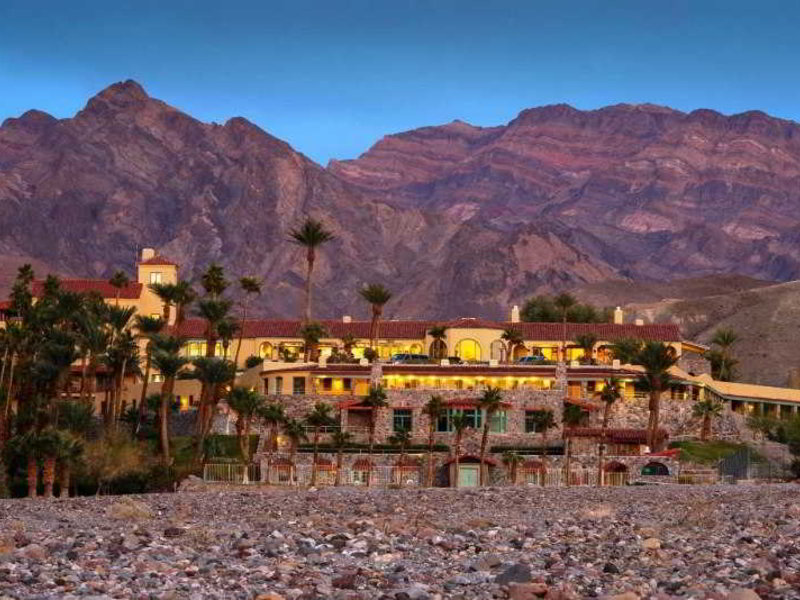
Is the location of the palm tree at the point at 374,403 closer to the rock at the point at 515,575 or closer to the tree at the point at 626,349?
A: the tree at the point at 626,349

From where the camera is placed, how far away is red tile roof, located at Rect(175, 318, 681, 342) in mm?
138125

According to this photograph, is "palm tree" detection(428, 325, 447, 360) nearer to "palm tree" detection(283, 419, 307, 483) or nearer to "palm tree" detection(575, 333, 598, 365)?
"palm tree" detection(575, 333, 598, 365)

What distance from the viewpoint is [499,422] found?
107 meters

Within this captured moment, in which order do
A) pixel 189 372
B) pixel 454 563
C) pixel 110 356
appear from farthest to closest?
pixel 189 372, pixel 110 356, pixel 454 563

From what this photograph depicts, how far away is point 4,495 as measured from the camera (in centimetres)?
6975

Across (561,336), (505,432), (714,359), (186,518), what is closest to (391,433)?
(505,432)

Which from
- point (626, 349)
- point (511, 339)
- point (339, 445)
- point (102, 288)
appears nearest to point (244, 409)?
point (339, 445)

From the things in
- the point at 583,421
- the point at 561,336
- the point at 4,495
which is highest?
the point at 561,336

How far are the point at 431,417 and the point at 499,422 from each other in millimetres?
8564

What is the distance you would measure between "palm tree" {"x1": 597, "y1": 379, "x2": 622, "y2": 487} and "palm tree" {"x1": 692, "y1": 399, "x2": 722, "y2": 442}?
580 centimetres

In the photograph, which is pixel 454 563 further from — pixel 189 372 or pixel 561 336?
pixel 561 336

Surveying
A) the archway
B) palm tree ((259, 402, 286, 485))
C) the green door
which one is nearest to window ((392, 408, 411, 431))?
palm tree ((259, 402, 286, 485))

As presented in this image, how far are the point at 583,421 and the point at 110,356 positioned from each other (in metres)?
33.9

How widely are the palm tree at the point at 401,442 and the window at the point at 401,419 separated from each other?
104cm
